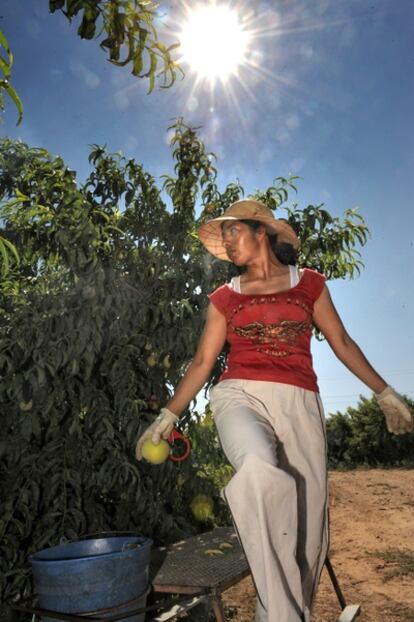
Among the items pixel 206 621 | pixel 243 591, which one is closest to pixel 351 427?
pixel 243 591

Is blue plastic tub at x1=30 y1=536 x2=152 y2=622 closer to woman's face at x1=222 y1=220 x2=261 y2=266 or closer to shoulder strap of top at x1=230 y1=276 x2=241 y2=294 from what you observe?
shoulder strap of top at x1=230 y1=276 x2=241 y2=294

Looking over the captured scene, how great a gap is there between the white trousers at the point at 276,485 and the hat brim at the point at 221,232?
77 centimetres

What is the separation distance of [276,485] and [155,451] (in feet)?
2.61

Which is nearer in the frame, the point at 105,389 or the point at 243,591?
the point at 105,389

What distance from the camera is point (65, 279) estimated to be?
155 inches

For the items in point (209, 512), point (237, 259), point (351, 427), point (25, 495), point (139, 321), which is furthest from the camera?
point (351, 427)

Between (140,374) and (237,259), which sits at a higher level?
(237,259)

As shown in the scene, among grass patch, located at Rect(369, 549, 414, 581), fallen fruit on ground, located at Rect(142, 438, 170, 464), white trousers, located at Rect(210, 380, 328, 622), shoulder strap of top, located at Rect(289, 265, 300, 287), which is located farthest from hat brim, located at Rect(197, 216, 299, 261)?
grass patch, located at Rect(369, 549, 414, 581)

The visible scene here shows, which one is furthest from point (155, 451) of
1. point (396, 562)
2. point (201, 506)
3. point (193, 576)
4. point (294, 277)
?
point (396, 562)

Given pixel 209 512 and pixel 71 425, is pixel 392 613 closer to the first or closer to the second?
pixel 209 512

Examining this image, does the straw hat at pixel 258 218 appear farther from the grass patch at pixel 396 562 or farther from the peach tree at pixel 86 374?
the grass patch at pixel 396 562

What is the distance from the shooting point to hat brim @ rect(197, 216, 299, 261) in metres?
2.95

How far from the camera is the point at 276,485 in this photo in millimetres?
2211

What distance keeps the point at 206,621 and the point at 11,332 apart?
7.03 ft
